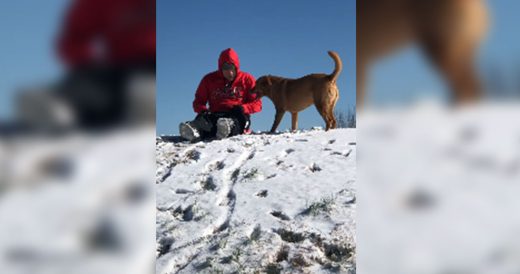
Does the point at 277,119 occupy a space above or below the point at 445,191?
above

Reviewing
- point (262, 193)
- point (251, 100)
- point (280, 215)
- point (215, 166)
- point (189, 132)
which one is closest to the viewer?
point (280, 215)

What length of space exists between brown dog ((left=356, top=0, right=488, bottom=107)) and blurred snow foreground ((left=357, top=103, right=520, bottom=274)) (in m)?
0.03

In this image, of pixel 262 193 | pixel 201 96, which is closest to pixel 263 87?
pixel 201 96

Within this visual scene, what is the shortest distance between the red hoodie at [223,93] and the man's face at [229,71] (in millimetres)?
31

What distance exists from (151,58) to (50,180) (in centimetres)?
10

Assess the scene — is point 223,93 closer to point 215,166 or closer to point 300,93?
point 300,93

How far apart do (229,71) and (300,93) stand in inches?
24.3

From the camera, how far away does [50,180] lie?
28cm

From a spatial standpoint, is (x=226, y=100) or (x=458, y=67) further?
(x=226, y=100)

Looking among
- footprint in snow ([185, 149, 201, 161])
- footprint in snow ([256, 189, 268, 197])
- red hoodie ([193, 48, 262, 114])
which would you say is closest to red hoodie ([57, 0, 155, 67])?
footprint in snow ([256, 189, 268, 197])

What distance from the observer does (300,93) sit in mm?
3639

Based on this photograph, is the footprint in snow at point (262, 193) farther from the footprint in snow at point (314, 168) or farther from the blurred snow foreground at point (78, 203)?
the blurred snow foreground at point (78, 203)

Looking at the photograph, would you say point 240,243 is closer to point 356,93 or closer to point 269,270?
point 269,270

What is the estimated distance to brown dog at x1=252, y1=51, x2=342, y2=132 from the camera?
3.35 m
